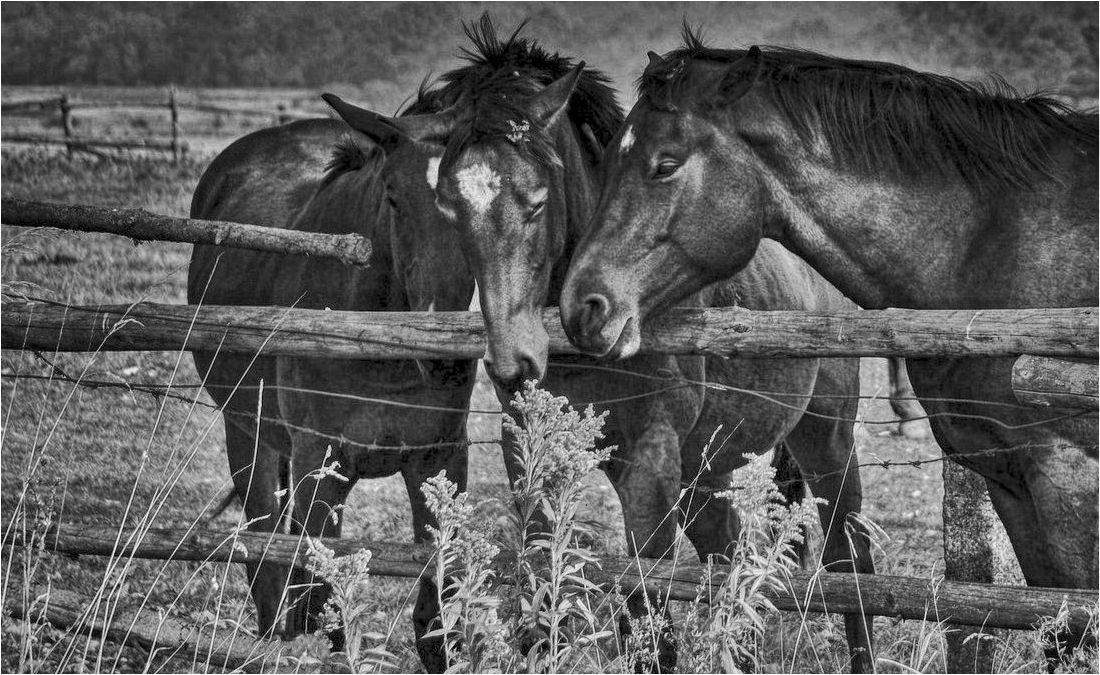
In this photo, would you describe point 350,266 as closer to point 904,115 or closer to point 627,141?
point 627,141

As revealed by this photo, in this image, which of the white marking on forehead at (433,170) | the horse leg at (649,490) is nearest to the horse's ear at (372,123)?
the white marking on forehead at (433,170)

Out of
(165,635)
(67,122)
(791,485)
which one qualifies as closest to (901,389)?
(791,485)

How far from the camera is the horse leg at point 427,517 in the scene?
160 inches

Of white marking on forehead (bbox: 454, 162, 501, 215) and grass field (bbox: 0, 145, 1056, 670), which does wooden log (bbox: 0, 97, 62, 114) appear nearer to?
grass field (bbox: 0, 145, 1056, 670)

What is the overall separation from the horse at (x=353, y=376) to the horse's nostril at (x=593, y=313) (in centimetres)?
59

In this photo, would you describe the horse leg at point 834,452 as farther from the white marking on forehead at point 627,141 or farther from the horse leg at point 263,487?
the horse leg at point 263,487

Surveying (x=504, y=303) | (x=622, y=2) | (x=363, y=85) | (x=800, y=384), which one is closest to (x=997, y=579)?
(x=800, y=384)

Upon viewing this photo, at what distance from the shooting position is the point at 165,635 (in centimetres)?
358

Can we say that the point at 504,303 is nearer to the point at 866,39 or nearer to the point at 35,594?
the point at 35,594

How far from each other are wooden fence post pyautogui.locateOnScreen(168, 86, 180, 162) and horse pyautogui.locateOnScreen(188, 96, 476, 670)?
9.78 ft

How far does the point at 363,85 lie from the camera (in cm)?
772

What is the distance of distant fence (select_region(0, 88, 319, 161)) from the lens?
7.53 meters

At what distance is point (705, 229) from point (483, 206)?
2.15ft

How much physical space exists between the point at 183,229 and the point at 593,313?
1583 millimetres
